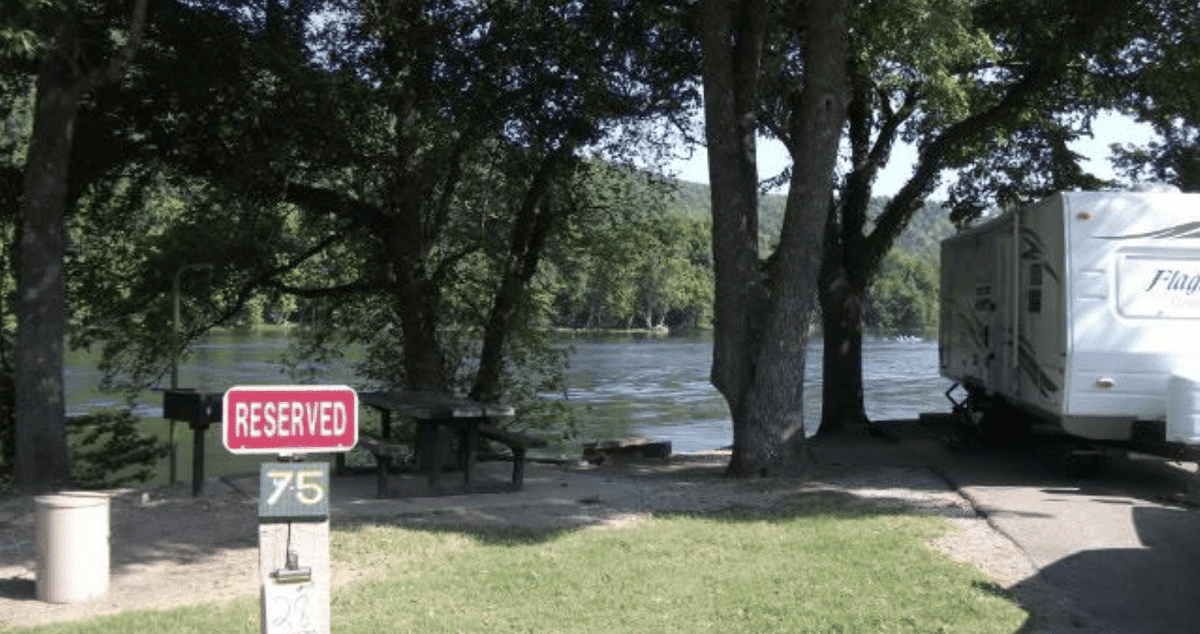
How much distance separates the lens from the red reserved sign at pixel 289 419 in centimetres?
414

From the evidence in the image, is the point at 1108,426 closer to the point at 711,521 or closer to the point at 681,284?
the point at 711,521

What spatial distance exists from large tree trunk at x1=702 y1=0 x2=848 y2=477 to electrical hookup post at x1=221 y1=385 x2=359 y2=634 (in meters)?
7.35

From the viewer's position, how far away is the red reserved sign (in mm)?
4145

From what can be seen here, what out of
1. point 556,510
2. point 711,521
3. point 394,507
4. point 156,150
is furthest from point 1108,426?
point 156,150

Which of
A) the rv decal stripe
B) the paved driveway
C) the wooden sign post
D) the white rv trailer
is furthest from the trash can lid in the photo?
the rv decal stripe

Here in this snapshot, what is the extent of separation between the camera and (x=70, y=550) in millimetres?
6504

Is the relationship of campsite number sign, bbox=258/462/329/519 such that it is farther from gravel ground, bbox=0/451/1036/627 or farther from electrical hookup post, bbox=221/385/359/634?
gravel ground, bbox=0/451/1036/627

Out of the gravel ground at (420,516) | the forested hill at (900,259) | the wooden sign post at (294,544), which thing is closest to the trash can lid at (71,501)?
the gravel ground at (420,516)

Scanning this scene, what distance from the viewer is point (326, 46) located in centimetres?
1442

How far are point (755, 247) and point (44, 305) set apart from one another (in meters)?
6.66

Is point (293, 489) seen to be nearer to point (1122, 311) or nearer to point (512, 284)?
point (1122, 311)

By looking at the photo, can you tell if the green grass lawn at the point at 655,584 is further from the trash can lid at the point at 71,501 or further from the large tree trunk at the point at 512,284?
the large tree trunk at the point at 512,284

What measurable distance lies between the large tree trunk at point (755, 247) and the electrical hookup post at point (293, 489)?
7.35 meters

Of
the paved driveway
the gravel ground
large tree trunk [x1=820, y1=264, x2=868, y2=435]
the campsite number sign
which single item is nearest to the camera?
the campsite number sign
